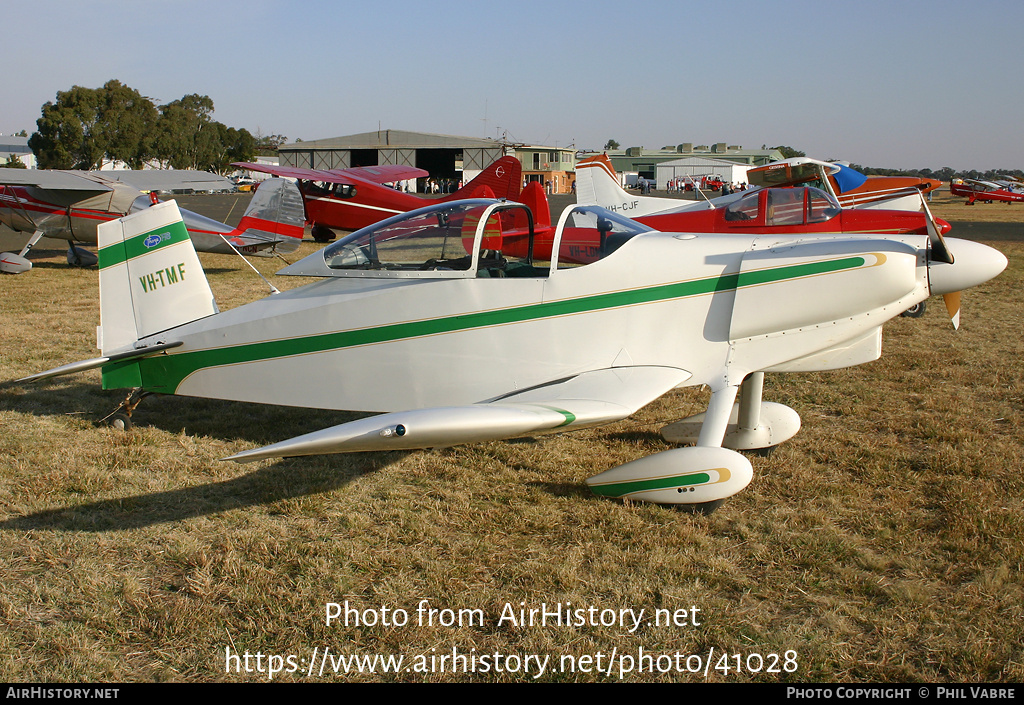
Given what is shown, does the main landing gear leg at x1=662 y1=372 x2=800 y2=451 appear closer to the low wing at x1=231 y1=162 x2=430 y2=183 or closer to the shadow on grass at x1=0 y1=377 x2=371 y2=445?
the shadow on grass at x1=0 y1=377 x2=371 y2=445

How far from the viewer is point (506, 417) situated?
3.33 m

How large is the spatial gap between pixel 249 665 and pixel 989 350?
780cm

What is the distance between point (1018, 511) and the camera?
3811 millimetres

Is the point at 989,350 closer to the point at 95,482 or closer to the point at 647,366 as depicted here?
the point at 647,366

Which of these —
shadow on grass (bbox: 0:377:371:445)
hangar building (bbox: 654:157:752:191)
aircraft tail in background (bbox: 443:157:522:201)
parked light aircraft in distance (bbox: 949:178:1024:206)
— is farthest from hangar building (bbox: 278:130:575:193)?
shadow on grass (bbox: 0:377:371:445)

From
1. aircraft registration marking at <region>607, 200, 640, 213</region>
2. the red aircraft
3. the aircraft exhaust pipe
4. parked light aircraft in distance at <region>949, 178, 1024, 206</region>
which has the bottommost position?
the aircraft exhaust pipe

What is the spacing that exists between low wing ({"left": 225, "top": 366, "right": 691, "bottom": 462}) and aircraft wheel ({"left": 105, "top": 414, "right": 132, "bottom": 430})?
2.54m

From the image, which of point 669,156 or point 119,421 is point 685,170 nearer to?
point 669,156

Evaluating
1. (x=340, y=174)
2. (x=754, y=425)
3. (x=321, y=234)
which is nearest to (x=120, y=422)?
(x=754, y=425)

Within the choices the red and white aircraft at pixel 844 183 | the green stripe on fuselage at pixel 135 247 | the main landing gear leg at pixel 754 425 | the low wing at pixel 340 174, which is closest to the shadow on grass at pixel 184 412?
the green stripe on fuselage at pixel 135 247

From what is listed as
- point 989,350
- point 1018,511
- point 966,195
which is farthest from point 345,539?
point 966,195

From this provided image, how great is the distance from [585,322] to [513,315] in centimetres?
44

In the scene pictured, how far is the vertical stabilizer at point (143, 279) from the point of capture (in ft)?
16.2

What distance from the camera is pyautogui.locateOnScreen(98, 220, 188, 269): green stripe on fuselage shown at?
4.93 m
